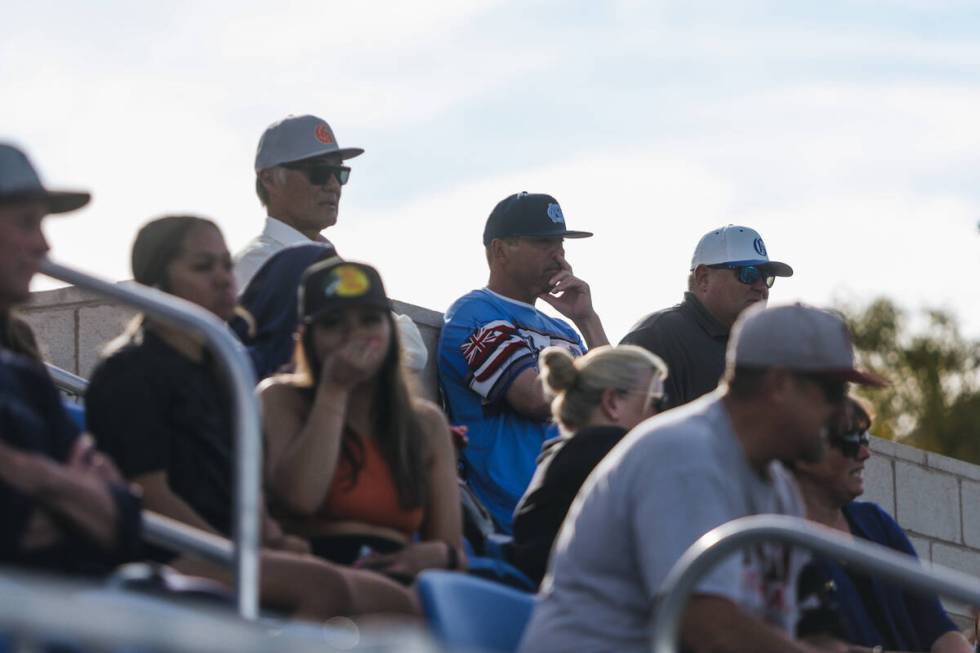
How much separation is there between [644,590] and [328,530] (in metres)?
1.12

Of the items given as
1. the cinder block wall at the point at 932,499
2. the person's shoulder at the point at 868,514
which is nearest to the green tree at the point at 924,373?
the cinder block wall at the point at 932,499

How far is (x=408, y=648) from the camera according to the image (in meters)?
2.43

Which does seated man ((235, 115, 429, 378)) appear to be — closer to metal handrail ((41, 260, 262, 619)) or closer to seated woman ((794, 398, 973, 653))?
seated woman ((794, 398, 973, 653))

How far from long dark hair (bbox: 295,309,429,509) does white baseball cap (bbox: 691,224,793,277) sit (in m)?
2.93

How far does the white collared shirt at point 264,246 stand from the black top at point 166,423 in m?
1.51

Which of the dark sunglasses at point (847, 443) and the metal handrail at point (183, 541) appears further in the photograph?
the dark sunglasses at point (847, 443)

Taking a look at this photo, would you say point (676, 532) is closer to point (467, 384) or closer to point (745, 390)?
point (745, 390)

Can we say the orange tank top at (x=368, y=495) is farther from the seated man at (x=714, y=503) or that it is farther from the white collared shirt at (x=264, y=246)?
the white collared shirt at (x=264, y=246)

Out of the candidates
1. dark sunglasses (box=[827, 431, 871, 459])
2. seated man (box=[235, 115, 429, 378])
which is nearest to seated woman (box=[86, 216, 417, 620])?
seated man (box=[235, 115, 429, 378])

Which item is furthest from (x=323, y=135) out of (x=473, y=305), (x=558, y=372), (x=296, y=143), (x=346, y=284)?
(x=346, y=284)

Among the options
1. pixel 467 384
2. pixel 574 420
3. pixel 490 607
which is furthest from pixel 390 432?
pixel 467 384

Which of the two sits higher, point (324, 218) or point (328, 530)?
point (324, 218)

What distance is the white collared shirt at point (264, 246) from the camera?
6.32 meters

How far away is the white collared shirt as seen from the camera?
6.32m
